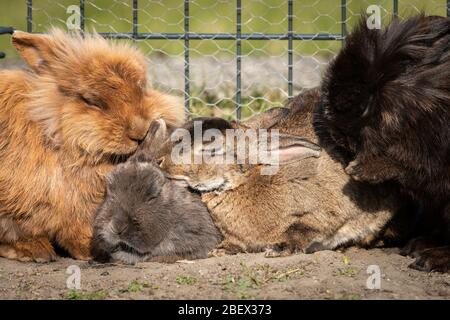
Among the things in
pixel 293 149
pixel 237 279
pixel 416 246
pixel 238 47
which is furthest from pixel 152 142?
pixel 238 47

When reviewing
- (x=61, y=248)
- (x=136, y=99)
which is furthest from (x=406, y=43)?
(x=61, y=248)

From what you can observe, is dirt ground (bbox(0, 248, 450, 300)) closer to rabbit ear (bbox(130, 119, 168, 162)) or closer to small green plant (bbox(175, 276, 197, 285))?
small green plant (bbox(175, 276, 197, 285))

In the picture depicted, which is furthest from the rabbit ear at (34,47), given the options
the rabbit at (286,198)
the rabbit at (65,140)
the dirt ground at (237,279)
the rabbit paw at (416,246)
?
the rabbit paw at (416,246)

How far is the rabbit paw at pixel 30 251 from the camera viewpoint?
14.6 ft

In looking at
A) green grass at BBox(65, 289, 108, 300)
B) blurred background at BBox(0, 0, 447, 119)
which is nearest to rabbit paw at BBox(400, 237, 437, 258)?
green grass at BBox(65, 289, 108, 300)

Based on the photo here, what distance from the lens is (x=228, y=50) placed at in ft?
23.3

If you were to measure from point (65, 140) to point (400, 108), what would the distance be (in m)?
1.83

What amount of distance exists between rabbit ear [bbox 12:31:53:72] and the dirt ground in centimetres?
118

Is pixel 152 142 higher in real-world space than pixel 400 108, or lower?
lower

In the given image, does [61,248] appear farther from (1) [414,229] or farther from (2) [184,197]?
(1) [414,229]

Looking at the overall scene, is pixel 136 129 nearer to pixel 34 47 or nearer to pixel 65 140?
pixel 65 140

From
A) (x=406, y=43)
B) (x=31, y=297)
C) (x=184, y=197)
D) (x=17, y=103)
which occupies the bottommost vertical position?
(x=31, y=297)

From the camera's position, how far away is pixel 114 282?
4004mm

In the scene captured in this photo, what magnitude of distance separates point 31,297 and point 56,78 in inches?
54.4
